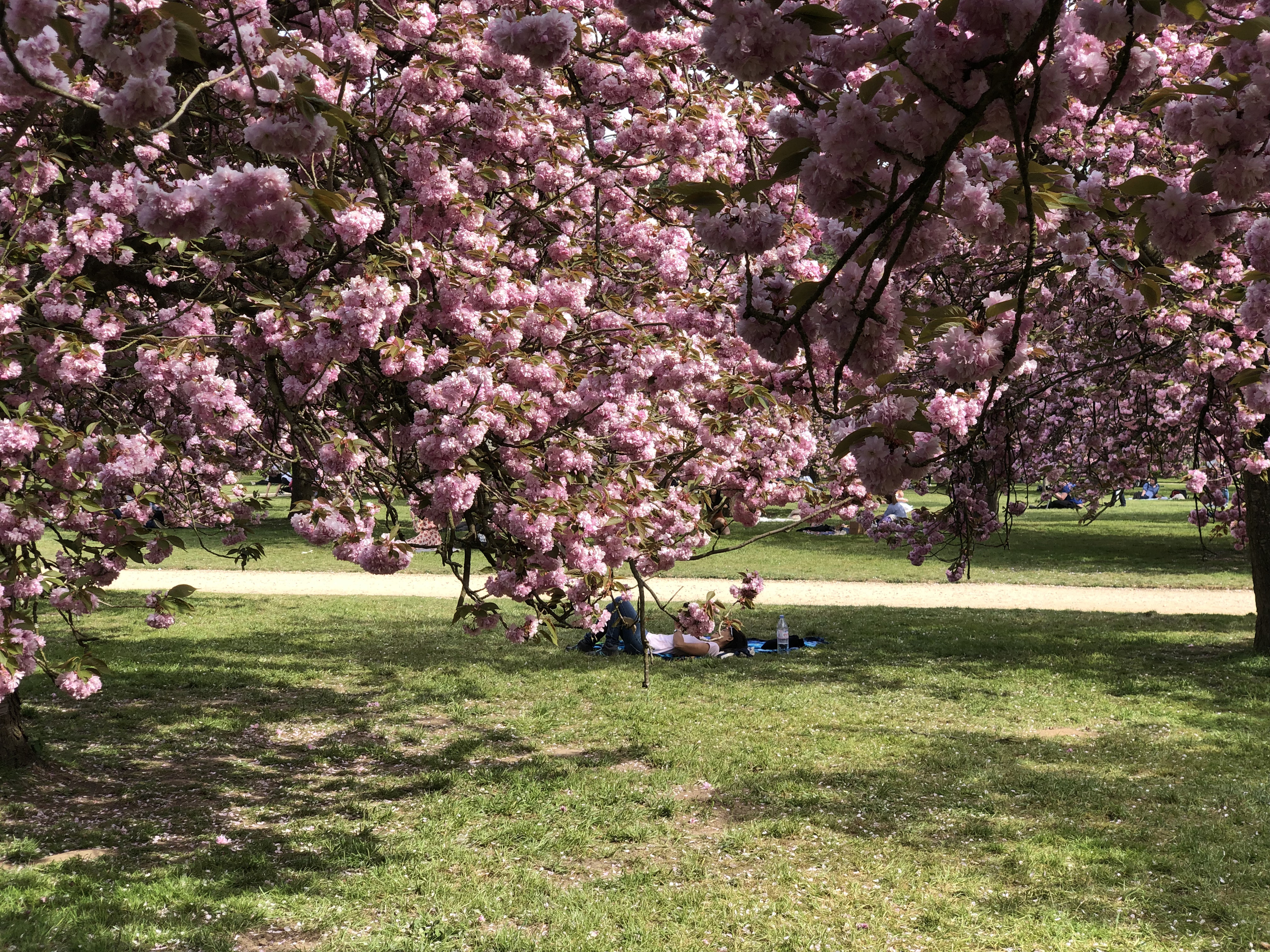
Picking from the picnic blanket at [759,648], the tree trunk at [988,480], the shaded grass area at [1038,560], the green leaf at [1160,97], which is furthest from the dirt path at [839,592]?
the green leaf at [1160,97]

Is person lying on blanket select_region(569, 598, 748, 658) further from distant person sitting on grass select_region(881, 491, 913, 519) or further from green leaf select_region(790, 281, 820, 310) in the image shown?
green leaf select_region(790, 281, 820, 310)

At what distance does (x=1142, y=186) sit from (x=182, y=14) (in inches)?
80.1

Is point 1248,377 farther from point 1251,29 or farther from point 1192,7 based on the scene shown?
point 1192,7

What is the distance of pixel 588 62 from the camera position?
6.04 m

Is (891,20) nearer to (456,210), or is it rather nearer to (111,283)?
(456,210)

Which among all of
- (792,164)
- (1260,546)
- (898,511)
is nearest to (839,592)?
(898,511)

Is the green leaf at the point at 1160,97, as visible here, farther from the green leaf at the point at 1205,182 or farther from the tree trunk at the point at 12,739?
the tree trunk at the point at 12,739

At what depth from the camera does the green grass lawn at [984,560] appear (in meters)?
18.6

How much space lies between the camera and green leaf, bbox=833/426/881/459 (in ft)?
7.50

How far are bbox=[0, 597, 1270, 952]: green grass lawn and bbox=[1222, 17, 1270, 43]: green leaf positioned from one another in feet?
13.0

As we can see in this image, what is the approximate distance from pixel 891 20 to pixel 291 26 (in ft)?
14.6

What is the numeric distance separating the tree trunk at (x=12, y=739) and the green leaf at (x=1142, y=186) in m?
7.25

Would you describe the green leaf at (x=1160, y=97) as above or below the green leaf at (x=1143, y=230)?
above

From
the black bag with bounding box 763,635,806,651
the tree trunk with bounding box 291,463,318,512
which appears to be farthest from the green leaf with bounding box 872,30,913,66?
the black bag with bounding box 763,635,806,651
